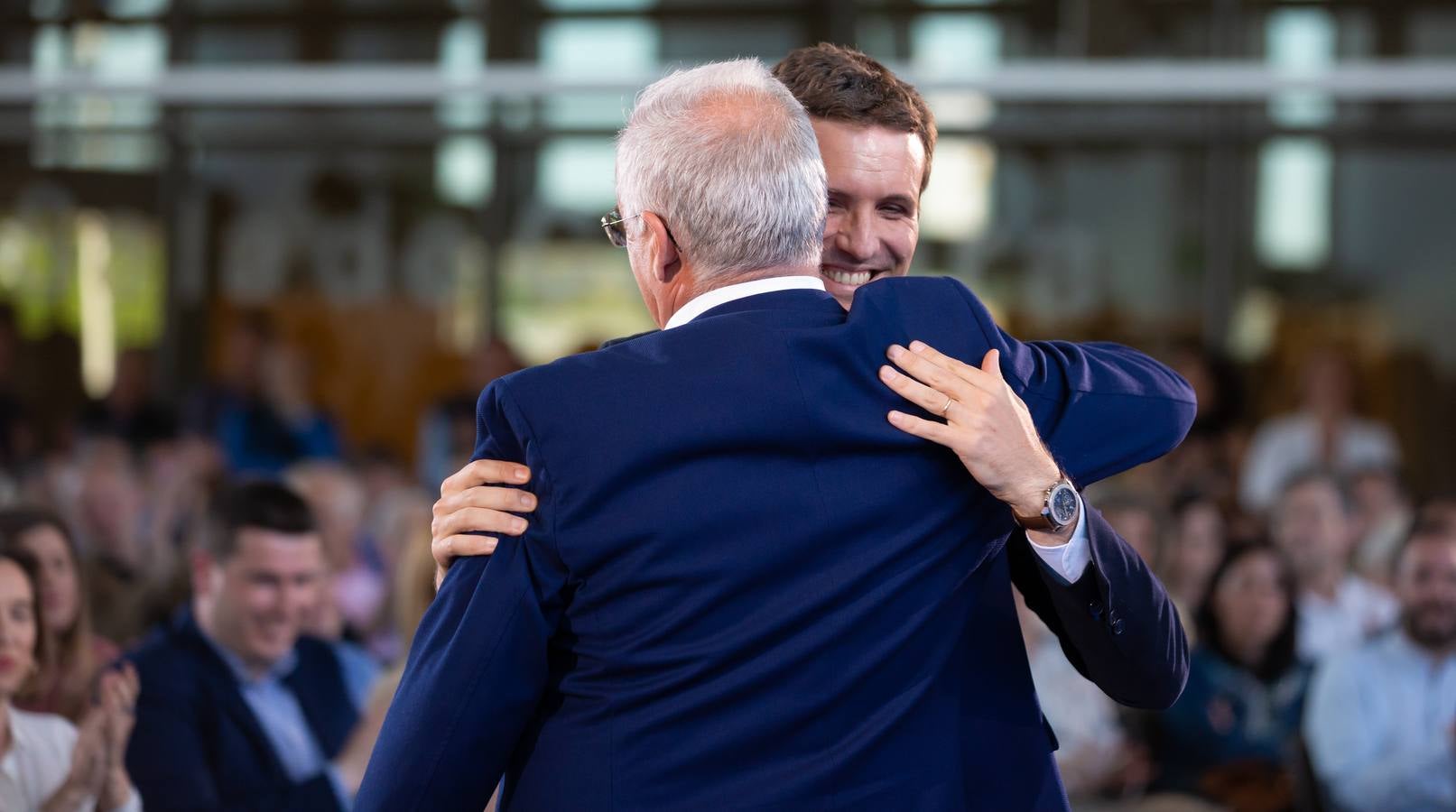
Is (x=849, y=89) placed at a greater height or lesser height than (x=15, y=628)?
greater

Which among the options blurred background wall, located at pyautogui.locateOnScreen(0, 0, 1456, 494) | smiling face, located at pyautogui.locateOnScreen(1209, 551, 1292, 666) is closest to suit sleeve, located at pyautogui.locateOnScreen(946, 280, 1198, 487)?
smiling face, located at pyautogui.locateOnScreen(1209, 551, 1292, 666)

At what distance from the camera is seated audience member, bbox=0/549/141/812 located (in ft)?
9.87

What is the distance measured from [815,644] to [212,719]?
7.31 feet

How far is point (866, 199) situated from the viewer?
7.54 feet

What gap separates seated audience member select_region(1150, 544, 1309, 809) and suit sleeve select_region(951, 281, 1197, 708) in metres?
3.37

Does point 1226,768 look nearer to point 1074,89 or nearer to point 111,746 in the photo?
point 111,746

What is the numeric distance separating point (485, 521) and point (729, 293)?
37 cm

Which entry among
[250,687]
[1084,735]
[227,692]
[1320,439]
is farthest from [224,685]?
[1320,439]

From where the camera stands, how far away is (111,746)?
3.06m

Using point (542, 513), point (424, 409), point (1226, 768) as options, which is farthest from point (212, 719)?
point (424, 409)

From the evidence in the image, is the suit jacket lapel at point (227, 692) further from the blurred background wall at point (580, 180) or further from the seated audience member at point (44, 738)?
the blurred background wall at point (580, 180)

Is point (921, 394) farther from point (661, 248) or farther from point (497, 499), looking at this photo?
point (497, 499)

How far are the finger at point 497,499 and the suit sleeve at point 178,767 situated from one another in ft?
6.06

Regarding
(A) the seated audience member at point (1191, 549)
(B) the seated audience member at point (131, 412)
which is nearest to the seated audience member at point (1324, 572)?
(A) the seated audience member at point (1191, 549)
